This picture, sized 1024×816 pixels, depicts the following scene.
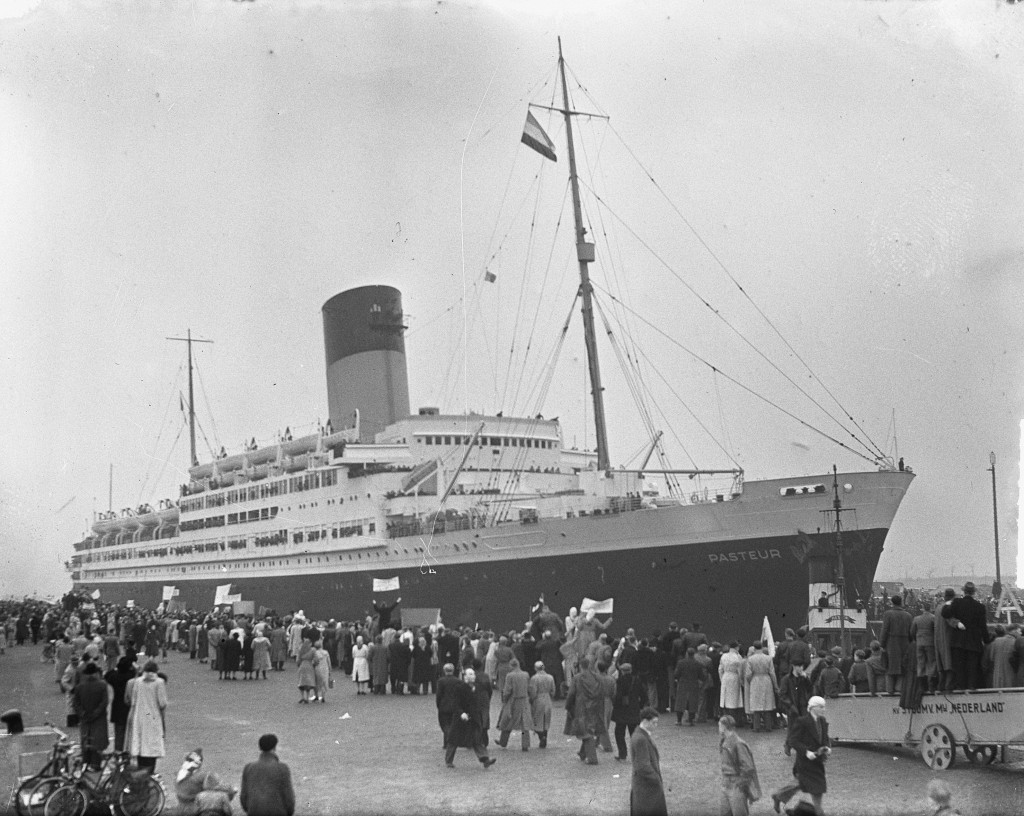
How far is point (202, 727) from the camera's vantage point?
14195mm

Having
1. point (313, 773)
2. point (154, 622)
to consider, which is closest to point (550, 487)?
point (154, 622)

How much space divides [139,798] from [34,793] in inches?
31.4

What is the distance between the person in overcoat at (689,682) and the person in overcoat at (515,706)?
8.67ft

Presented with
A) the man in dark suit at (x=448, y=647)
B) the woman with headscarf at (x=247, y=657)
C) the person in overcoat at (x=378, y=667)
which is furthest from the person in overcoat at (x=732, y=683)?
the woman with headscarf at (x=247, y=657)

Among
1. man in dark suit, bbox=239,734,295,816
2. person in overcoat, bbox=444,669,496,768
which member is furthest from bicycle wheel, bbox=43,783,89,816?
person in overcoat, bbox=444,669,496,768

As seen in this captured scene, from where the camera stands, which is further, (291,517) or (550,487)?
(291,517)

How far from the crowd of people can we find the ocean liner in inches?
271

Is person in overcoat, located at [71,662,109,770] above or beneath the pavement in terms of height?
above

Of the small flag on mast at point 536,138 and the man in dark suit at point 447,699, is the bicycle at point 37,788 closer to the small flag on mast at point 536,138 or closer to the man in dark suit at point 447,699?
the man in dark suit at point 447,699

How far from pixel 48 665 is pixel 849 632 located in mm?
18391

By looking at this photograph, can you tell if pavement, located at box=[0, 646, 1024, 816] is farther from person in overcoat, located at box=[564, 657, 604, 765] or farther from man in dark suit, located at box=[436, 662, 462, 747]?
man in dark suit, located at box=[436, 662, 462, 747]

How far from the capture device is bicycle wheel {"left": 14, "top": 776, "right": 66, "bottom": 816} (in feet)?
26.2

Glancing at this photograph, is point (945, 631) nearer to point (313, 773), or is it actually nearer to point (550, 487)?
point (313, 773)

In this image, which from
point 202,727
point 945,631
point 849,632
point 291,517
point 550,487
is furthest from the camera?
point 291,517
